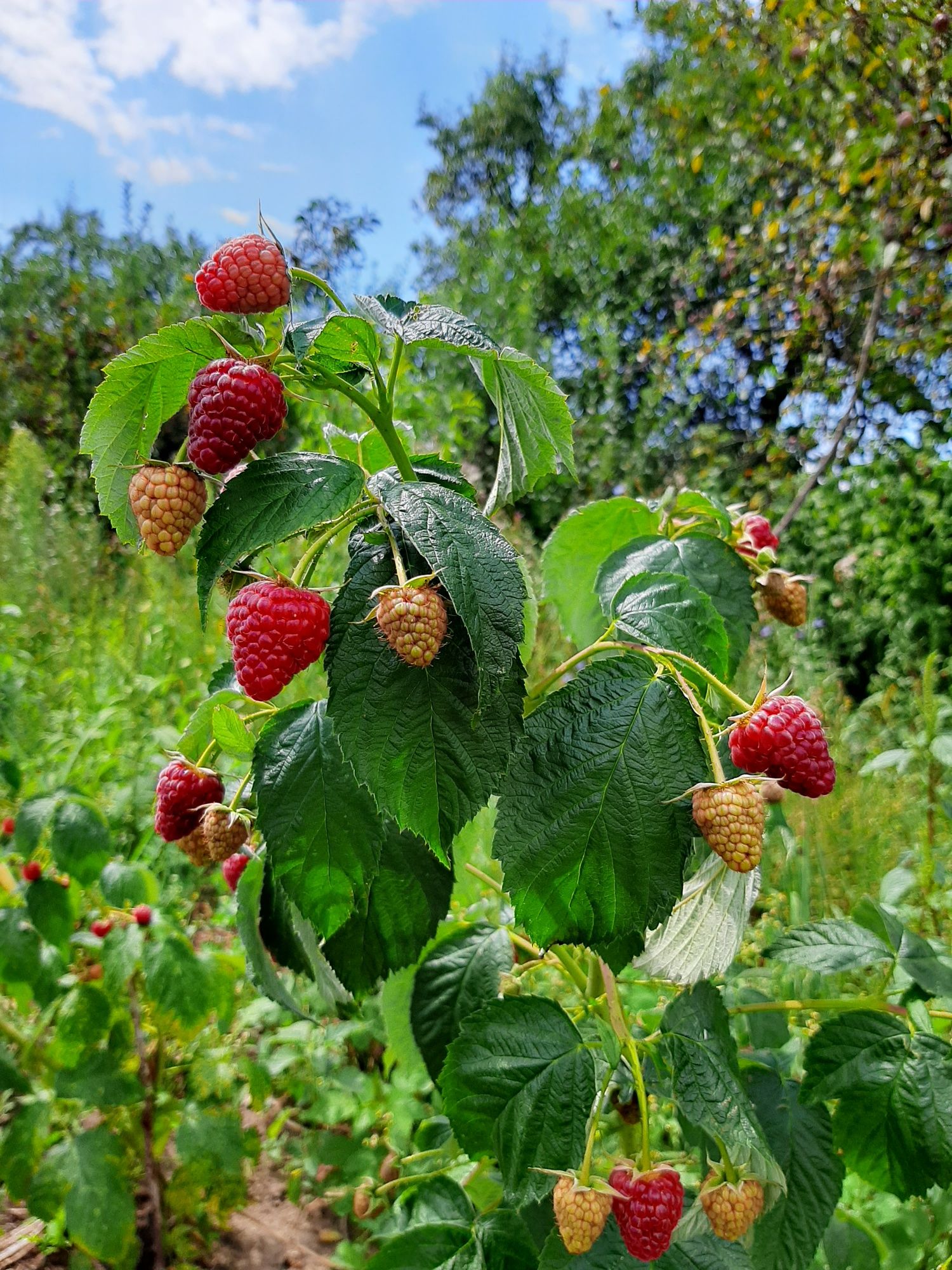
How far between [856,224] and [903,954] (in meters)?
3.07

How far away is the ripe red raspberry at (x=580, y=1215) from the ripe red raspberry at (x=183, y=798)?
1.11ft

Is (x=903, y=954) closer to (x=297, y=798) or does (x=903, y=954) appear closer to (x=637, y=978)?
(x=637, y=978)

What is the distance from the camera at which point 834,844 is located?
2105 millimetres

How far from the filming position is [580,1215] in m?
0.53

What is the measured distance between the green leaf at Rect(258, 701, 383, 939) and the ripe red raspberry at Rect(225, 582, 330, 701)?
57mm

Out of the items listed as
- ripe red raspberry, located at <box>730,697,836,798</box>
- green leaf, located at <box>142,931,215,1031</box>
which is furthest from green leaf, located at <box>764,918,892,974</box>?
green leaf, located at <box>142,931,215,1031</box>

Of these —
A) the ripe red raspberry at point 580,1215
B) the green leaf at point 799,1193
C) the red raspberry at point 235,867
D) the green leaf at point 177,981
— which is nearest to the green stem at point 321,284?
the red raspberry at point 235,867

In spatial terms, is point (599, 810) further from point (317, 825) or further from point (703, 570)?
point (703, 570)

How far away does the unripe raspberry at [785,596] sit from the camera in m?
0.74

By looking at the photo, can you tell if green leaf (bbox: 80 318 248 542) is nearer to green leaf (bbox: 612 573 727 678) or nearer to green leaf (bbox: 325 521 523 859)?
green leaf (bbox: 325 521 523 859)

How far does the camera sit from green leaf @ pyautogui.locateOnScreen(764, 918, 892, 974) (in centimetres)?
71

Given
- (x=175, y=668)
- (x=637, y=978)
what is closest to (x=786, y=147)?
(x=175, y=668)

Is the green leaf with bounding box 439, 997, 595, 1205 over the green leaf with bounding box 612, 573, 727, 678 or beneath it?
beneath

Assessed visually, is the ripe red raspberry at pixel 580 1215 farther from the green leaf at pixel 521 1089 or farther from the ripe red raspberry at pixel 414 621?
the ripe red raspberry at pixel 414 621
